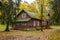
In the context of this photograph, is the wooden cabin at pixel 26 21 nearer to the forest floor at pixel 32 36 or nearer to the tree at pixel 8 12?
the tree at pixel 8 12

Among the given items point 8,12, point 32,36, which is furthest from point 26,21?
point 32,36

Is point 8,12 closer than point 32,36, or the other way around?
point 32,36

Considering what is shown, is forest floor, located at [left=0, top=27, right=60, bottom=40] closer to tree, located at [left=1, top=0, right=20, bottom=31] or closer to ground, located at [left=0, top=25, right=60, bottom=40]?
ground, located at [left=0, top=25, right=60, bottom=40]

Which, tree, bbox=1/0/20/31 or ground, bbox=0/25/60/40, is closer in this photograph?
ground, bbox=0/25/60/40

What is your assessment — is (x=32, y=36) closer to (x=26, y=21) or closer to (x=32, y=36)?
(x=32, y=36)

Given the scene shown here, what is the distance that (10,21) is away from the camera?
128 ft

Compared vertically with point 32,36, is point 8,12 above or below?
above

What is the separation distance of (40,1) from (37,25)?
16946 millimetres

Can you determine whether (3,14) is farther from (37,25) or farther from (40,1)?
(37,25)

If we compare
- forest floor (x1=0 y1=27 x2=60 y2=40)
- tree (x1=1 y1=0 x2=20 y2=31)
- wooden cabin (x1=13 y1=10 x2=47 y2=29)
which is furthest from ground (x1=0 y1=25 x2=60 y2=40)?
wooden cabin (x1=13 y1=10 x2=47 y2=29)

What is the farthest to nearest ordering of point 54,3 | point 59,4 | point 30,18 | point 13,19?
point 30,18
point 13,19
point 54,3
point 59,4

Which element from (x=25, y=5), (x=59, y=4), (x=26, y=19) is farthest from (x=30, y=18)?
(x=25, y=5)

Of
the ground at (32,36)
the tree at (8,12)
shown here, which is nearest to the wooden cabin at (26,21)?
the tree at (8,12)

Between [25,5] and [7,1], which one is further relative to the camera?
[25,5]
